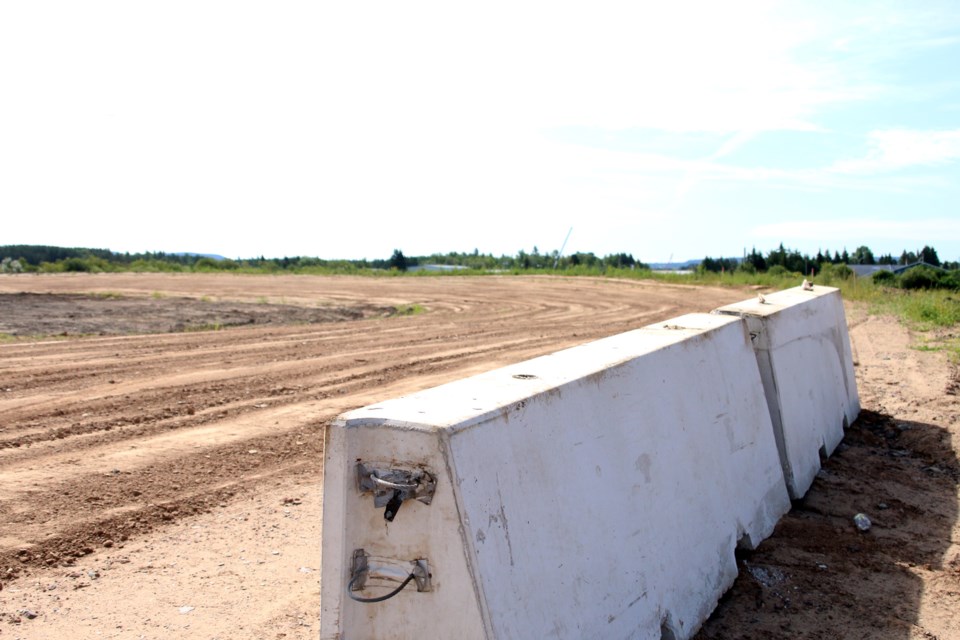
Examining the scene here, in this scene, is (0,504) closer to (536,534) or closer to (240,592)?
(240,592)

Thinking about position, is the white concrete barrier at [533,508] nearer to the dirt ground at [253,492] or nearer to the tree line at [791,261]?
the dirt ground at [253,492]

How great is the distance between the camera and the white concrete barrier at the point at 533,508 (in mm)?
3025

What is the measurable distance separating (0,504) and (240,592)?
2.26 m

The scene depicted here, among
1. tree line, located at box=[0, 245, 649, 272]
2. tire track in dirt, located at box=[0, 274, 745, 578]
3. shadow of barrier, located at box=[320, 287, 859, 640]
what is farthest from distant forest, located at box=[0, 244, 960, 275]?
shadow of barrier, located at box=[320, 287, 859, 640]

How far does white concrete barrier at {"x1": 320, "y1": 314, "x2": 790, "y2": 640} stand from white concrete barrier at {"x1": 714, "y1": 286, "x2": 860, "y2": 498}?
1.58 meters

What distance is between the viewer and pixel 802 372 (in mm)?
6918

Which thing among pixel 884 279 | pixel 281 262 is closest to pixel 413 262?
pixel 281 262

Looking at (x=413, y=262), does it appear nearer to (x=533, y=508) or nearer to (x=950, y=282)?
(x=950, y=282)

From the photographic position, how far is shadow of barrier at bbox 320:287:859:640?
3.03m

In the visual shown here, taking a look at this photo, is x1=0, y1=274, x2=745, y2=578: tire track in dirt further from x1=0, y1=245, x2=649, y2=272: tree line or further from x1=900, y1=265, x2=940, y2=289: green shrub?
x1=0, y1=245, x2=649, y2=272: tree line

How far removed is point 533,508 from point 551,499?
137mm

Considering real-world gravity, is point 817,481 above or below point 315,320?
below

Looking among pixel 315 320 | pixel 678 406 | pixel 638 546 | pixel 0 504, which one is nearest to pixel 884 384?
pixel 678 406

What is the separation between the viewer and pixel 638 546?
390 centimetres
